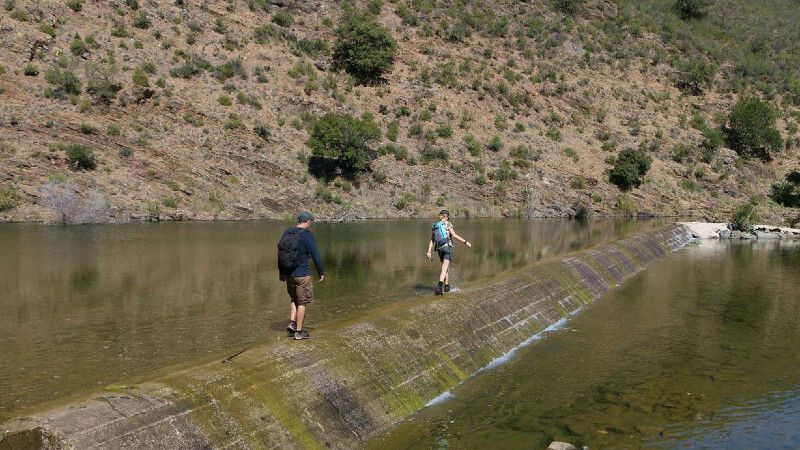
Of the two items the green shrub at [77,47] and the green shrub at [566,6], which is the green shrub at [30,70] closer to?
the green shrub at [77,47]

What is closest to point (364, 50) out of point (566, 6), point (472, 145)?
point (472, 145)

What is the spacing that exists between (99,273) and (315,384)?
17033 mm

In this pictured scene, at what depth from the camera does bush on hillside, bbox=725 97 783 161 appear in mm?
85312

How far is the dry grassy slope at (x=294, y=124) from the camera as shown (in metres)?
54.1

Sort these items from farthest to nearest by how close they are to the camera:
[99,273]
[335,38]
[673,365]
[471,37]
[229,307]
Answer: [471,37] → [335,38] → [99,273] → [229,307] → [673,365]

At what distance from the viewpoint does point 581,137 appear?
8212 cm

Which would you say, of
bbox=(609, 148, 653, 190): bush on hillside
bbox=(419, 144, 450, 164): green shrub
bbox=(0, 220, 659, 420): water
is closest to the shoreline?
bbox=(0, 220, 659, 420): water

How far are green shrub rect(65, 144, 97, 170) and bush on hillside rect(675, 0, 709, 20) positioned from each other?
111854 mm

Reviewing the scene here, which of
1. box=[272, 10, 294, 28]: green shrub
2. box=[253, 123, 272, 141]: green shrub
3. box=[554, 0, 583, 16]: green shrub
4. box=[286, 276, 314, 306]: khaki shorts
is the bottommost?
box=[286, 276, 314, 306]: khaki shorts

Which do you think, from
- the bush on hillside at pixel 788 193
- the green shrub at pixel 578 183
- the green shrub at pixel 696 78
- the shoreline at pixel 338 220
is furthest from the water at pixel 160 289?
the green shrub at pixel 696 78

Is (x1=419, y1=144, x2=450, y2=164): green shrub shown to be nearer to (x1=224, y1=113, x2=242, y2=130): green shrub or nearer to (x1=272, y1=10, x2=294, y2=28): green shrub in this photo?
(x1=224, y1=113, x2=242, y2=130): green shrub

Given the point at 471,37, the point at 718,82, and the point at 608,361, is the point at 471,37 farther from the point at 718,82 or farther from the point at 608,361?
the point at 608,361

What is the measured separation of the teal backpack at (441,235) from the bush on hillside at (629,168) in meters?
60.0

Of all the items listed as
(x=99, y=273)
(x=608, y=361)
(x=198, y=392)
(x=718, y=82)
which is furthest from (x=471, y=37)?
(x=198, y=392)
